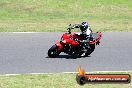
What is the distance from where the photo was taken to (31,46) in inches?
674

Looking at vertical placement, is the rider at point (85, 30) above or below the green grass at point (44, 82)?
above

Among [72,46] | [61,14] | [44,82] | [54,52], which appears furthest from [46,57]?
[61,14]

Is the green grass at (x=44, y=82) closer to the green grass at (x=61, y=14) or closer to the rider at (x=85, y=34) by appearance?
the rider at (x=85, y=34)

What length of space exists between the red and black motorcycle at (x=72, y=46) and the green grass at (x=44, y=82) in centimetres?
268

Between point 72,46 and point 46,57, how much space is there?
0.92 m

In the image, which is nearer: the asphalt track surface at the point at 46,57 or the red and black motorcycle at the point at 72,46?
the asphalt track surface at the point at 46,57

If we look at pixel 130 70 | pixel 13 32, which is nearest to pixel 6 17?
pixel 13 32

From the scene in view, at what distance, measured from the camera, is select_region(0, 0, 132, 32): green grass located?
21344mm

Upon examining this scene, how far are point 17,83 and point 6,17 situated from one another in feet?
42.7

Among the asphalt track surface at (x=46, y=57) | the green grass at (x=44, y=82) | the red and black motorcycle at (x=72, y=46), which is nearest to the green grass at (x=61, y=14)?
the asphalt track surface at (x=46, y=57)

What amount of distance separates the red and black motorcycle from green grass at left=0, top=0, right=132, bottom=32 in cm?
525

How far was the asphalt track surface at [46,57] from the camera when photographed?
45.2 feet

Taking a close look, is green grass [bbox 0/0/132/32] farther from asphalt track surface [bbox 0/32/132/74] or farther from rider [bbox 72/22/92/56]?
rider [bbox 72/22/92/56]

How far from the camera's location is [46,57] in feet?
50.1
